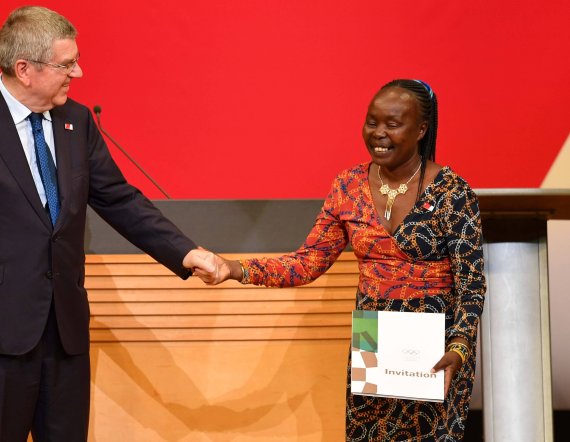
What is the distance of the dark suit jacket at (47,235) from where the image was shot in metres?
2.05

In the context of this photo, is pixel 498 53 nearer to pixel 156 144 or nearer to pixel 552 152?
pixel 552 152

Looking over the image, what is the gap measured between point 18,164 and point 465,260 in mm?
1176

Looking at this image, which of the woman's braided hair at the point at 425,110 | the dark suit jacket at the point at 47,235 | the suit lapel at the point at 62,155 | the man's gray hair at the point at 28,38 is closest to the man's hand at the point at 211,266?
the dark suit jacket at the point at 47,235

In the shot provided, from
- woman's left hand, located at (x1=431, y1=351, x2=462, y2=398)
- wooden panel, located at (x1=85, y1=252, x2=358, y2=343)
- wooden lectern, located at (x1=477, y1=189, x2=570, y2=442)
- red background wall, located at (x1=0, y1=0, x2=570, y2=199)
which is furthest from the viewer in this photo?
red background wall, located at (x1=0, y1=0, x2=570, y2=199)

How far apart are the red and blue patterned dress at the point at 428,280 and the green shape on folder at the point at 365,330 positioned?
0.40ft

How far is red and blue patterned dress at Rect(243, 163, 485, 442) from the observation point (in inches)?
78.5

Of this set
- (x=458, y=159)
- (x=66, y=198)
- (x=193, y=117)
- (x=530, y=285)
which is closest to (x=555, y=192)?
(x=530, y=285)

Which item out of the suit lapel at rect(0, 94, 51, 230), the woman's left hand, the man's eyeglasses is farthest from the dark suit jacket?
the woman's left hand

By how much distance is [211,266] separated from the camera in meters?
2.35

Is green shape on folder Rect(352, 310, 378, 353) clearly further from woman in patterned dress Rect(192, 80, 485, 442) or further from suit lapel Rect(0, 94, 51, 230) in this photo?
suit lapel Rect(0, 94, 51, 230)

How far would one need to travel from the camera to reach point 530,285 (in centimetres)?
230

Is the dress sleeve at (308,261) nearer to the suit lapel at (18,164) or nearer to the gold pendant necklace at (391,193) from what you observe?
the gold pendant necklace at (391,193)

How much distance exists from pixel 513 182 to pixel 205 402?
230 centimetres

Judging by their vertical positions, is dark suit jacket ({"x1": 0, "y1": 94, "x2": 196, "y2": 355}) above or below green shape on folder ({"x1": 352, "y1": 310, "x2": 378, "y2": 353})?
above
